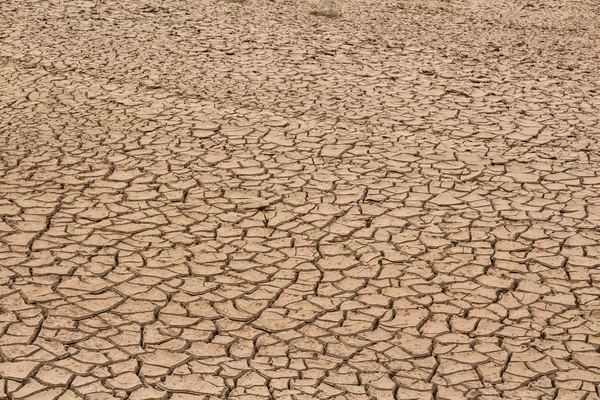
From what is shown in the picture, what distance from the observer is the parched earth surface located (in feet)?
11.2

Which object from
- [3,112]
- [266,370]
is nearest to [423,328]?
[266,370]

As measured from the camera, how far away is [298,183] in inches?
195

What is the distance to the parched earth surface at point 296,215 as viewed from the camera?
11.2 ft

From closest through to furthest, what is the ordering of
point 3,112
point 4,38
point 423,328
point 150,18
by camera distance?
point 423,328 < point 3,112 < point 4,38 < point 150,18

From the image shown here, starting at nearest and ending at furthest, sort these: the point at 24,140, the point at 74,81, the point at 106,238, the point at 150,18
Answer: the point at 106,238 → the point at 24,140 → the point at 74,81 → the point at 150,18

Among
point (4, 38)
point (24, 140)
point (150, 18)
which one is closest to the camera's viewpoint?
point (24, 140)

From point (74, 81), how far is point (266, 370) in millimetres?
3675

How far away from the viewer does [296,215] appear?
4.60m

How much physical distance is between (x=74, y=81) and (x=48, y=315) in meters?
3.12

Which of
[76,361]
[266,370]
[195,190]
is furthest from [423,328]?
[195,190]

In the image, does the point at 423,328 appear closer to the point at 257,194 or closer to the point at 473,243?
the point at 473,243

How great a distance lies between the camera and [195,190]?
15.9ft

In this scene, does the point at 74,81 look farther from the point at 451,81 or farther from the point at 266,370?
the point at 266,370

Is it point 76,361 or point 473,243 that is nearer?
point 76,361
